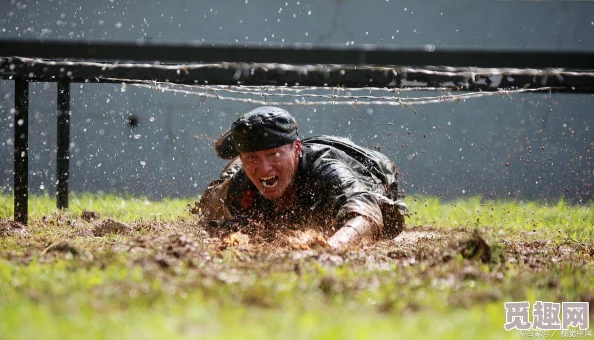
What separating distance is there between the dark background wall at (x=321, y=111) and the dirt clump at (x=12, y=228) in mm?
3987

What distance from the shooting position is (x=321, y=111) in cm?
1033

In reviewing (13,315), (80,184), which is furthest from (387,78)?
(80,184)

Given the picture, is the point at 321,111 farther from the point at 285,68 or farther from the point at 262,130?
the point at 285,68

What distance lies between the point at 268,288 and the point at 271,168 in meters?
2.58

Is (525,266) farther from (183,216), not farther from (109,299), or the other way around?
(183,216)

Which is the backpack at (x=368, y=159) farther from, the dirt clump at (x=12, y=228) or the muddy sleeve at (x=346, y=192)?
the dirt clump at (x=12, y=228)

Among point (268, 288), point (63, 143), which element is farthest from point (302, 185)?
point (268, 288)

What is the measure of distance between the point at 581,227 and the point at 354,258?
11.6ft

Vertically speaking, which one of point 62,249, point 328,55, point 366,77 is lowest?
point 62,249

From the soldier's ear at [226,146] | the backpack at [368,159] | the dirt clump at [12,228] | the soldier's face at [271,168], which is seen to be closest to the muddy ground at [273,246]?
the dirt clump at [12,228]

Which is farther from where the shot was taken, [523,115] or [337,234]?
[523,115]

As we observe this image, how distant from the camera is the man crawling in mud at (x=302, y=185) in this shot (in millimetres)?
5070

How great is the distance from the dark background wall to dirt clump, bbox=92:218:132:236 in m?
4.00

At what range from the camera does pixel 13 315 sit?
A: 2.45 m
